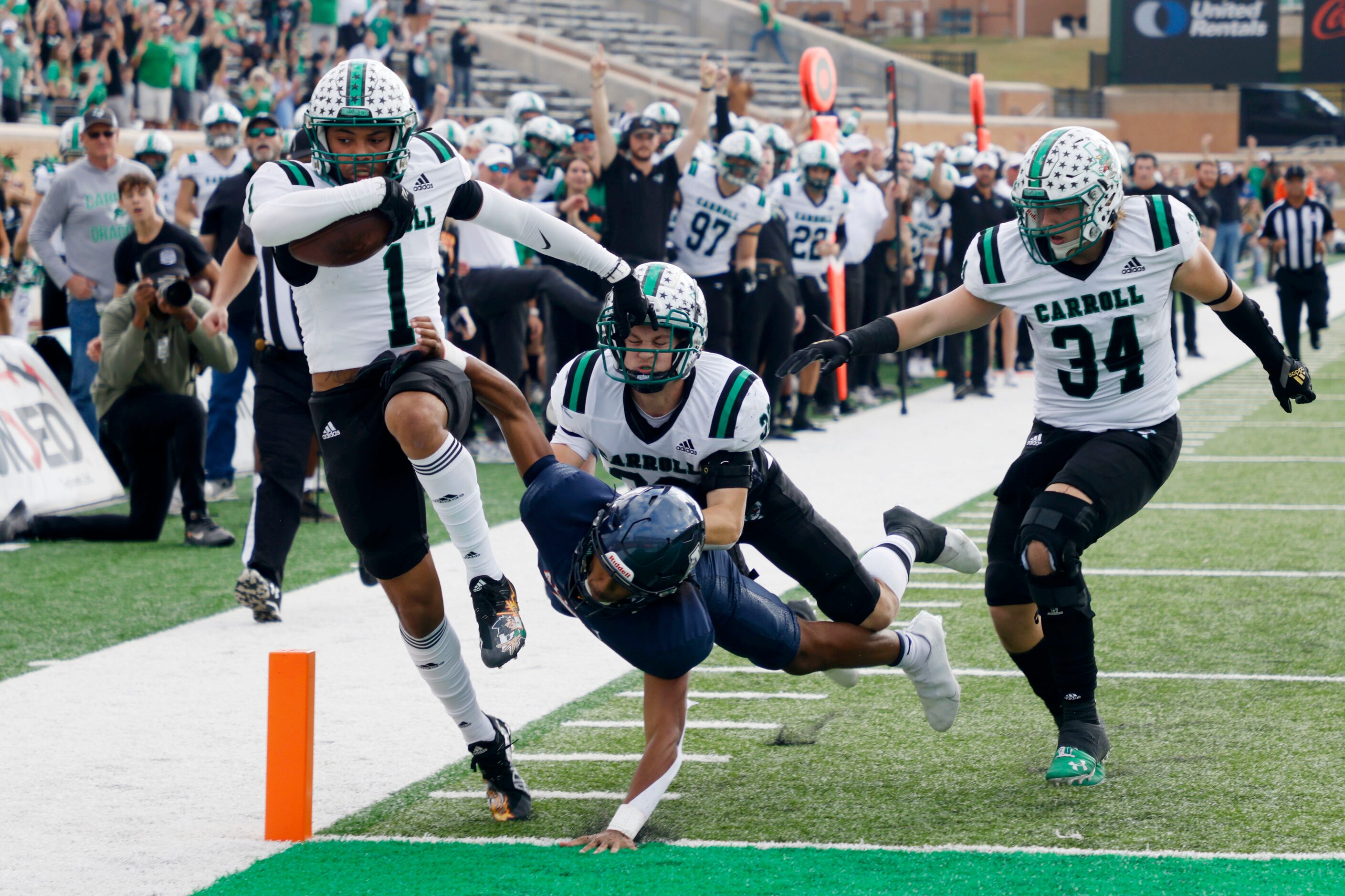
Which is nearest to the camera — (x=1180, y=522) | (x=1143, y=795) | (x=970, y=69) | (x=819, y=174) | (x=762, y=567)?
(x=1143, y=795)

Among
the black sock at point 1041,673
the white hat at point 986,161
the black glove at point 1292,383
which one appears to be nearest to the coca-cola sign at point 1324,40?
the white hat at point 986,161

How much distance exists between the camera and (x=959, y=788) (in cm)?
433

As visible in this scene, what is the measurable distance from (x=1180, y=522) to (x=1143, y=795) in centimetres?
452

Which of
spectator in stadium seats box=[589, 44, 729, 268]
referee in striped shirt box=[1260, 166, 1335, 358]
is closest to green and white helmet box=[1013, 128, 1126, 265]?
spectator in stadium seats box=[589, 44, 729, 268]

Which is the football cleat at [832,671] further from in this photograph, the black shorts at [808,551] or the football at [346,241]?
the football at [346,241]

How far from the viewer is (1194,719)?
16.1ft

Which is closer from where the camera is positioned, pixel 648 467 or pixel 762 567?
pixel 648 467

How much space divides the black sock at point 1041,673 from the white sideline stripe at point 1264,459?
6356 mm

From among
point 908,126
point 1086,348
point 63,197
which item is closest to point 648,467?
point 1086,348

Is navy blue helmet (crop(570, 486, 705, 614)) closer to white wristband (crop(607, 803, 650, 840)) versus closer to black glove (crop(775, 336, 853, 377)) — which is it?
white wristband (crop(607, 803, 650, 840))

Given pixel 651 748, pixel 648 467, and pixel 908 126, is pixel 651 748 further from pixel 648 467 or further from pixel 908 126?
pixel 908 126

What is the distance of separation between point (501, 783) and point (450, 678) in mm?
302

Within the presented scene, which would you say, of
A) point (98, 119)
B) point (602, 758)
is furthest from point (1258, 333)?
point (98, 119)

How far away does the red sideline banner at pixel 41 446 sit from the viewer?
28.9 ft
